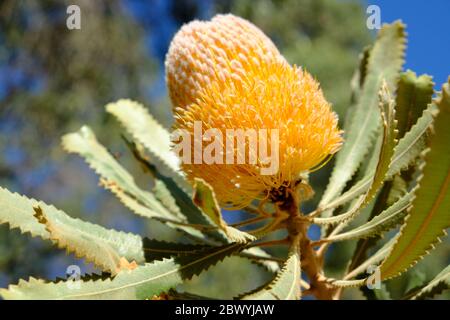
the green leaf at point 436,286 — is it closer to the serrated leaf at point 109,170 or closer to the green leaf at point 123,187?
the green leaf at point 123,187

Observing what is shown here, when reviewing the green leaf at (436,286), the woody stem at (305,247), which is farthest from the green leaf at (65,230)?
the green leaf at (436,286)

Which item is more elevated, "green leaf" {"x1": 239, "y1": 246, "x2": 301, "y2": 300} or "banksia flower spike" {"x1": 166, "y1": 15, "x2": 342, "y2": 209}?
"banksia flower spike" {"x1": 166, "y1": 15, "x2": 342, "y2": 209}

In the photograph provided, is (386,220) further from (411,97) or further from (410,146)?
(411,97)

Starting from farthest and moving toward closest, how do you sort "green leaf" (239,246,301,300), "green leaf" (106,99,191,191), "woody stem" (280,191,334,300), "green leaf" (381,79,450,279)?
"green leaf" (106,99,191,191) → "woody stem" (280,191,334,300) → "green leaf" (239,246,301,300) → "green leaf" (381,79,450,279)

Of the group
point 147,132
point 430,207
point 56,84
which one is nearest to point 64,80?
point 56,84

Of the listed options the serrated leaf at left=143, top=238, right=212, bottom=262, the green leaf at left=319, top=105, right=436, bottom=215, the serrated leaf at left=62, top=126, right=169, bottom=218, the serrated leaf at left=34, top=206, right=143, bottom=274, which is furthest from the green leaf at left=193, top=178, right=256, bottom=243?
the serrated leaf at left=62, top=126, right=169, bottom=218

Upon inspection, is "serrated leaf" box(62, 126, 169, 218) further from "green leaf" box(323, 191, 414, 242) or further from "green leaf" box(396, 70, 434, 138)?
"green leaf" box(396, 70, 434, 138)
